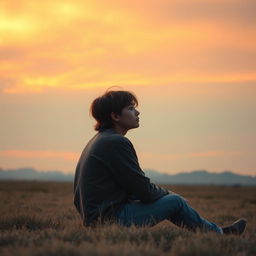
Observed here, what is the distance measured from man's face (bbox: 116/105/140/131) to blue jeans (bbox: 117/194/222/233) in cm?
90

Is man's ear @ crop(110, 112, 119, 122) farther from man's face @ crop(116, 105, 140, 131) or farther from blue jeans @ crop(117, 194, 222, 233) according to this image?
blue jeans @ crop(117, 194, 222, 233)

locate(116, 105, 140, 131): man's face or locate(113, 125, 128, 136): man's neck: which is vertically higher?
locate(116, 105, 140, 131): man's face

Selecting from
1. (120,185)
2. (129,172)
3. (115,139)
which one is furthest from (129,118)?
(120,185)

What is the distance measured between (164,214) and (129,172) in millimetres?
595

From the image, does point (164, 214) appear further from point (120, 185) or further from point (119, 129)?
point (119, 129)

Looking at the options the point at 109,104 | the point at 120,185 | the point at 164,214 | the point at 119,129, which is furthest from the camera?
the point at 119,129

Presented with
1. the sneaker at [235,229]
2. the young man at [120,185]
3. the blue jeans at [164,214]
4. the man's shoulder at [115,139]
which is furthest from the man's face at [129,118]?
the sneaker at [235,229]

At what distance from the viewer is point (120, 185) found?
19.6ft

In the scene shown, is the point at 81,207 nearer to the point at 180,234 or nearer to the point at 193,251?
the point at 180,234

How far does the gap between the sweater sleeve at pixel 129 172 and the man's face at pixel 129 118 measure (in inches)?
13.2

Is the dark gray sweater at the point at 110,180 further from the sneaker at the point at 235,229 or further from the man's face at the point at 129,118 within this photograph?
the sneaker at the point at 235,229

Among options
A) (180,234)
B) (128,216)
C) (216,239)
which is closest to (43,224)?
(128,216)

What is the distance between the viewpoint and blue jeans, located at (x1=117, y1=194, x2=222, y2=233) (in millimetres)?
5781

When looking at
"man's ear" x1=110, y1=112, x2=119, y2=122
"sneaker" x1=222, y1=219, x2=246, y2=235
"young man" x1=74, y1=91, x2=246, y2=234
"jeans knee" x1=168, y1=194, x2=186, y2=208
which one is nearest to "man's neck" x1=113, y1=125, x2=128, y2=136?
"young man" x1=74, y1=91, x2=246, y2=234
